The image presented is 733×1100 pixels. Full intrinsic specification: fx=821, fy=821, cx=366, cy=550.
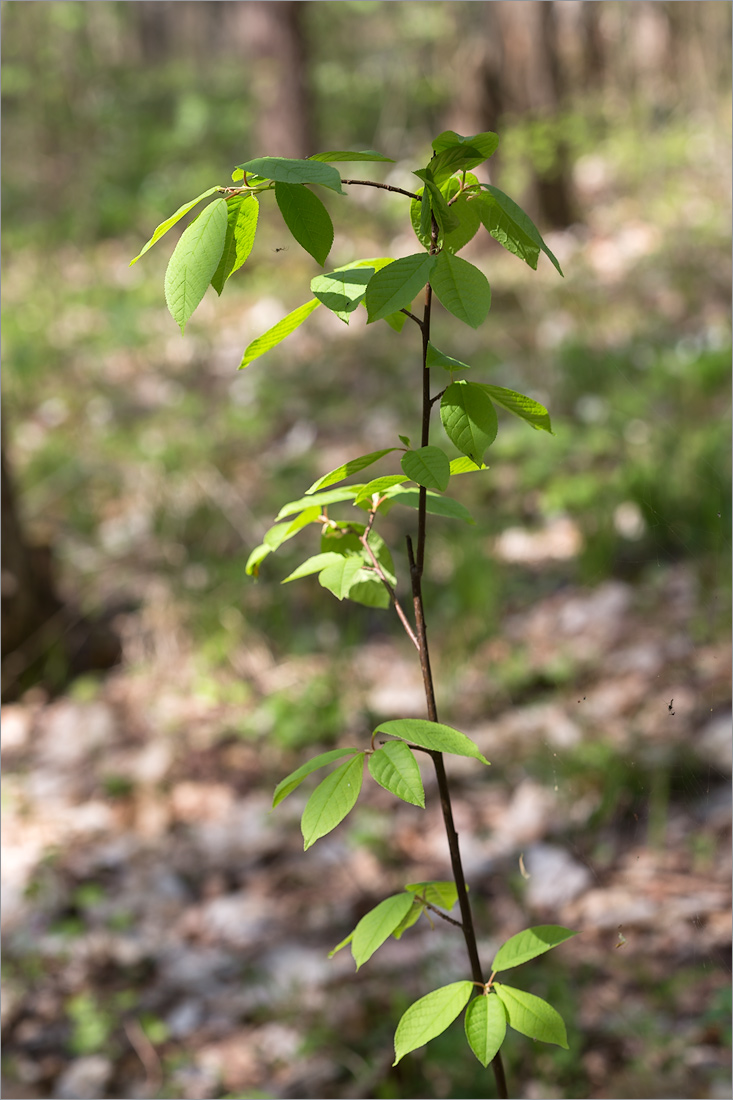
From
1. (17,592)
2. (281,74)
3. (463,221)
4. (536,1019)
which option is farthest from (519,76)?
(536,1019)

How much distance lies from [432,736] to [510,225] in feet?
1.38

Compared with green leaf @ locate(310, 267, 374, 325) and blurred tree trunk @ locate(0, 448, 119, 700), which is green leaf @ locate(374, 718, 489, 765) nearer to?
green leaf @ locate(310, 267, 374, 325)

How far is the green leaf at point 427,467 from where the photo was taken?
2.17 ft

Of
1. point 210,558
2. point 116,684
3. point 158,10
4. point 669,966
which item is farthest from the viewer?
point 158,10

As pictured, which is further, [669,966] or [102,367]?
[102,367]

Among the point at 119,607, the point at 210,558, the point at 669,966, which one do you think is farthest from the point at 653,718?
the point at 119,607

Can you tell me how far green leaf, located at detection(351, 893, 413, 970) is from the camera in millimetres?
711

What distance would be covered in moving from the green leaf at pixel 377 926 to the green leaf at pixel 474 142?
2.10ft

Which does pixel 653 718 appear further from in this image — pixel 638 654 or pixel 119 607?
pixel 119 607

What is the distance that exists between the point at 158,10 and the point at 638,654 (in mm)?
20954

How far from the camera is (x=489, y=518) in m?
3.19

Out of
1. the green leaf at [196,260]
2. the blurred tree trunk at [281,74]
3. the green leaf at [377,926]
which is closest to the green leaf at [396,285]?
the green leaf at [196,260]

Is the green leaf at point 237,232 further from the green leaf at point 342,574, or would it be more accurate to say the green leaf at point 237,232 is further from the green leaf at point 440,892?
the green leaf at point 440,892

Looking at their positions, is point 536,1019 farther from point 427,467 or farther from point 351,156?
point 351,156
